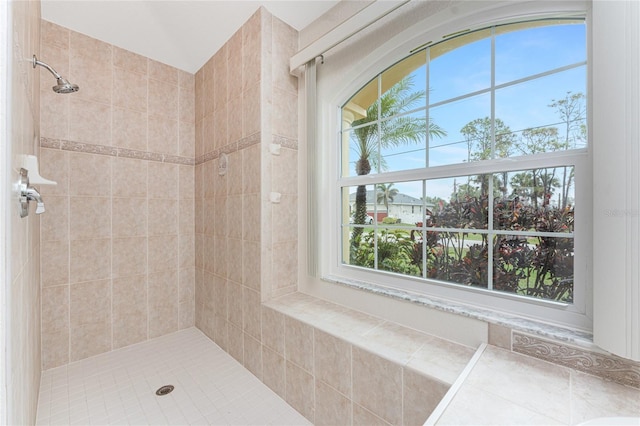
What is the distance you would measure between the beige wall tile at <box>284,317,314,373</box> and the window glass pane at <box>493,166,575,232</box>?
3.74ft

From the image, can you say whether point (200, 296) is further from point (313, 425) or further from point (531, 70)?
point (531, 70)

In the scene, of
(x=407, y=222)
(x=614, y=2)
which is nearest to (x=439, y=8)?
(x=614, y=2)

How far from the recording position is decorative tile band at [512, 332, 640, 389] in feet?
2.89

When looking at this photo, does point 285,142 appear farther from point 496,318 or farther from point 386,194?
point 496,318

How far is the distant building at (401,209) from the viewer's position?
1539 mm

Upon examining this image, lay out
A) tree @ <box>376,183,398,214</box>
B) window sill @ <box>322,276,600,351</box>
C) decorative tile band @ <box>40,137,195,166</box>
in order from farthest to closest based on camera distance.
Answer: decorative tile band @ <box>40,137,195,166</box>, tree @ <box>376,183,398,214</box>, window sill @ <box>322,276,600,351</box>

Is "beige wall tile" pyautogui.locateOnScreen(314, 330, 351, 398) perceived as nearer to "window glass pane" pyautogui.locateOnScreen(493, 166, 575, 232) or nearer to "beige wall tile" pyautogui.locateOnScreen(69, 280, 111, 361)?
"window glass pane" pyautogui.locateOnScreen(493, 166, 575, 232)

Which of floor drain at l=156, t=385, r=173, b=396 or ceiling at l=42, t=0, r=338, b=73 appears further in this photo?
ceiling at l=42, t=0, r=338, b=73

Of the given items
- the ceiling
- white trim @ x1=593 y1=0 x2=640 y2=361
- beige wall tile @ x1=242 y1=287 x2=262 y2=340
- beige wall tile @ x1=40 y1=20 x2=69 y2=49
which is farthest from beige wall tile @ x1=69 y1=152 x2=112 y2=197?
white trim @ x1=593 y1=0 x2=640 y2=361

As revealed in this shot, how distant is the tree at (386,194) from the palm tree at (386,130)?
111 mm

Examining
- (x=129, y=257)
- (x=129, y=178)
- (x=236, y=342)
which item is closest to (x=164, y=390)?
(x=236, y=342)

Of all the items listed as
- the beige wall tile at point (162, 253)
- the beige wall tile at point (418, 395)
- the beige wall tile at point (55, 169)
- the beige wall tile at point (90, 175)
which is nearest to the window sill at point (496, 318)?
the beige wall tile at point (418, 395)

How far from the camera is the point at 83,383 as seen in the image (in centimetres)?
182

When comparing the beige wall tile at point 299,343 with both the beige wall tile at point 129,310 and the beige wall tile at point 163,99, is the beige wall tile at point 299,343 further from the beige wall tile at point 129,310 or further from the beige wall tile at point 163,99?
the beige wall tile at point 163,99
